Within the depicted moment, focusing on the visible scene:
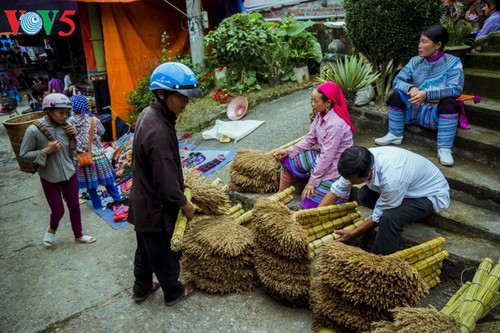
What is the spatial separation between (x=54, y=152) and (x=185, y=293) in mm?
2246

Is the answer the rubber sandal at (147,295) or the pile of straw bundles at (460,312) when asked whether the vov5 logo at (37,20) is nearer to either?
the rubber sandal at (147,295)

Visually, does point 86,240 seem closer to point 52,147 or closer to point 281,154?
point 52,147

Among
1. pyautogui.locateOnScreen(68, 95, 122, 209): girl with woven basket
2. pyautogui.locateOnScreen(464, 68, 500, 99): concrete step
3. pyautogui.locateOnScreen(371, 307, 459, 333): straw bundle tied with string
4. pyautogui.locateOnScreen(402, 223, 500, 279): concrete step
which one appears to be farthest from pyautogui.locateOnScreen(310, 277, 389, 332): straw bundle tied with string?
pyautogui.locateOnScreen(68, 95, 122, 209): girl with woven basket

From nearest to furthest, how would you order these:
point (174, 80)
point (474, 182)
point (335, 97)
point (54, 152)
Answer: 1. point (174, 80)
2. point (474, 182)
3. point (335, 97)
4. point (54, 152)

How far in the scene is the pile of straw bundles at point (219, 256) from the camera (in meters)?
3.24

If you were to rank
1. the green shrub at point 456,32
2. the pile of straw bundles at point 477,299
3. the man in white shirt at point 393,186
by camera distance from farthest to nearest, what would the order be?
1. the green shrub at point 456,32
2. the man in white shirt at point 393,186
3. the pile of straw bundles at point 477,299

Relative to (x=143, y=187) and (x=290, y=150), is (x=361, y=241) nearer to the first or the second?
(x=290, y=150)

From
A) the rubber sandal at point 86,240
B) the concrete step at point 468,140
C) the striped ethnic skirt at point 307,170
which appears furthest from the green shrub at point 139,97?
the concrete step at point 468,140

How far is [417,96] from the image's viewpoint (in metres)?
3.95

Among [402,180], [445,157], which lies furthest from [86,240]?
[445,157]

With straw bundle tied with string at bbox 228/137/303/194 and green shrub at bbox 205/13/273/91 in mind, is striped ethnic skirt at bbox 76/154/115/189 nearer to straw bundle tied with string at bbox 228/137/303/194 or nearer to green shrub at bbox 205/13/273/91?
straw bundle tied with string at bbox 228/137/303/194

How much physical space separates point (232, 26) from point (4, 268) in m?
6.32

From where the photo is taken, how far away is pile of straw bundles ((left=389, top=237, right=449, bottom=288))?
9.34 feet

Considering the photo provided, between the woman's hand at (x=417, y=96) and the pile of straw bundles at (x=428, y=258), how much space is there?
161 cm
